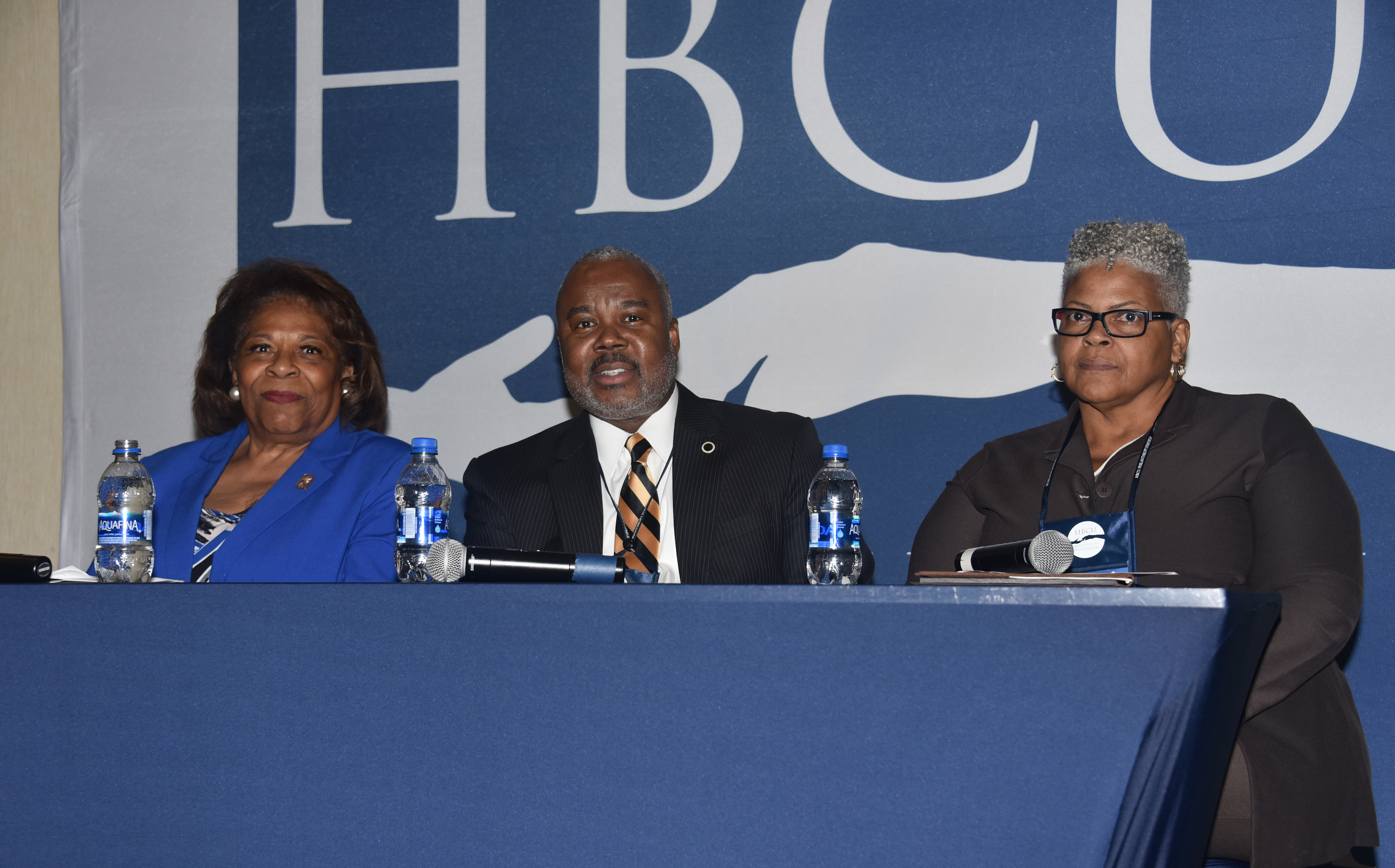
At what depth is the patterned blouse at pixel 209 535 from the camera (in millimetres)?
2375

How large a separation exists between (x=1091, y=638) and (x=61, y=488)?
3.45m

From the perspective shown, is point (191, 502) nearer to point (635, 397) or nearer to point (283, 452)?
point (283, 452)

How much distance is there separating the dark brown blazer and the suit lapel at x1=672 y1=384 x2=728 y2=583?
1.45 ft

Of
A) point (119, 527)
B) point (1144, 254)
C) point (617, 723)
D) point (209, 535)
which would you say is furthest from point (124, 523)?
point (1144, 254)

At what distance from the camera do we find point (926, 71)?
3031 mm

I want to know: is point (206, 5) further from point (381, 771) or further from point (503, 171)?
point (381, 771)

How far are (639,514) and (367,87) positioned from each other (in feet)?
5.69

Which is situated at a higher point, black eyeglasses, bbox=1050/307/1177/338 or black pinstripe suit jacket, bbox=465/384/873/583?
black eyeglasses, bbox=1050/307/1177/338

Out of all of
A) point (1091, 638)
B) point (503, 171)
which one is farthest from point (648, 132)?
point (1091, 638)

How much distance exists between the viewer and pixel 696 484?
2.51m

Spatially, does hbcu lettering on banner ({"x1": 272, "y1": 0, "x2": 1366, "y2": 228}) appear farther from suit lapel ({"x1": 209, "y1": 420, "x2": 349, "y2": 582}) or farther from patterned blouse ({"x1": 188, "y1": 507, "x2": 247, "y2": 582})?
patterned blouse ({"x1": 188, "y1": 507, "x2": 247, "y2": 582})

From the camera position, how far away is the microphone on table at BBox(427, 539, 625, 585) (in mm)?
1434

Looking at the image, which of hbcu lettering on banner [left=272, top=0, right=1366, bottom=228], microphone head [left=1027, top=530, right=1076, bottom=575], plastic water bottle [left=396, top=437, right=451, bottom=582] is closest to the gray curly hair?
hbcu lettering on banner [left=272, top=0, right=1366, bottom=228]

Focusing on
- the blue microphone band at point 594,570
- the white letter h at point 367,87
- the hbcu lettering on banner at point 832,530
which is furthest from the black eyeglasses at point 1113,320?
the white letter h at point 367,87
